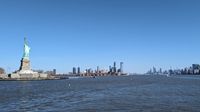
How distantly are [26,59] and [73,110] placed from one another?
518ft

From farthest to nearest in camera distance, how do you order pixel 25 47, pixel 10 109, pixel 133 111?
pixel 25 47 → pixel 10 109 → pixel 133 111

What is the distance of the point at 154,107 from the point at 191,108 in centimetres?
470

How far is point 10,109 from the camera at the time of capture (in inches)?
1709

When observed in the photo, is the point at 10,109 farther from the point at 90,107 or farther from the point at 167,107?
the point at 167,107

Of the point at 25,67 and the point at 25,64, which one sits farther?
the point at 25,67

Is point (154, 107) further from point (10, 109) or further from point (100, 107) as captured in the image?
point (10, 109)

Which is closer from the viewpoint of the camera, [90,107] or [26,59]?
[90,107]

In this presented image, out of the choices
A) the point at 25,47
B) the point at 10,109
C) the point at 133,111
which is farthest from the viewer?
the point at 25,47

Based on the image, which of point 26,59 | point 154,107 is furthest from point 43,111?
point 26,59

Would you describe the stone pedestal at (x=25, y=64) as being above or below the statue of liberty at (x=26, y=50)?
below

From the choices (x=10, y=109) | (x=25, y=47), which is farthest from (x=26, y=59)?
(x=10, y=109)

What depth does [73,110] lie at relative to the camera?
4200 centimetres

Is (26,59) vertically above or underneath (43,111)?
above

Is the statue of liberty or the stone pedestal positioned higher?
the statue of liberty
